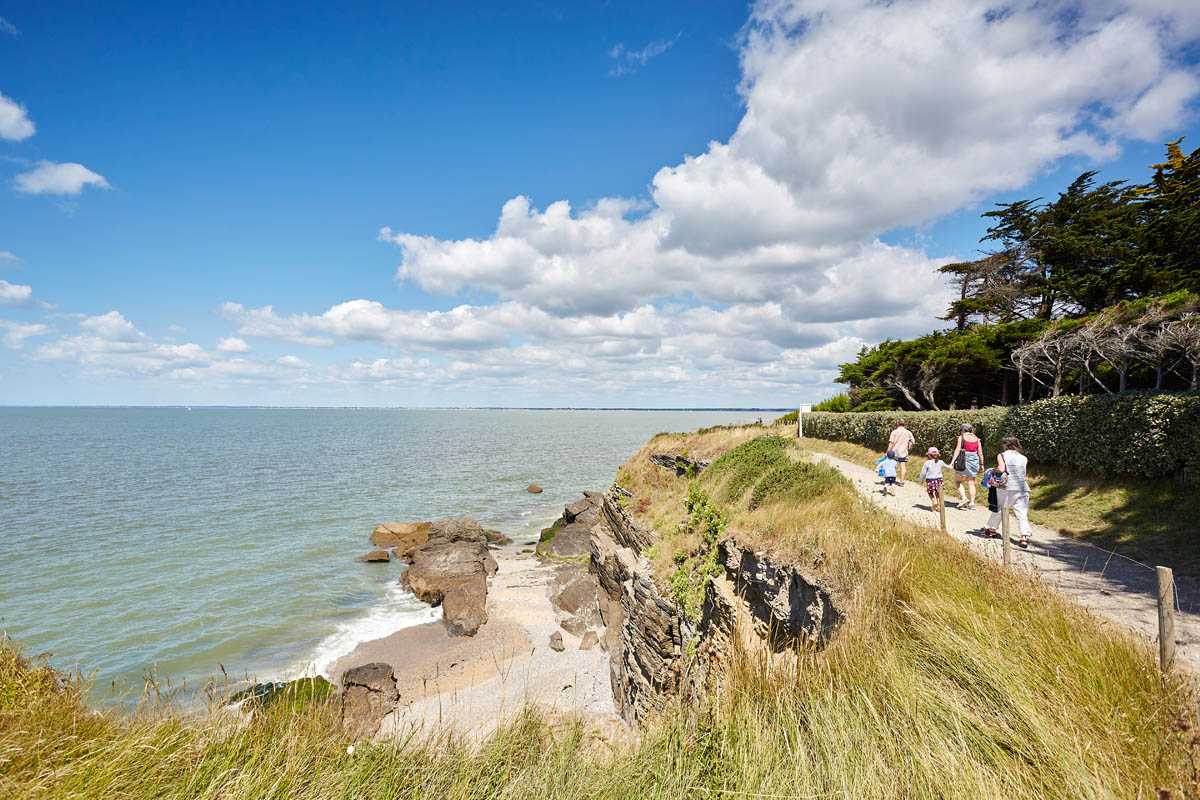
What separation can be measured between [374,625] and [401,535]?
30.5 feet

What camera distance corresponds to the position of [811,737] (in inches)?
145

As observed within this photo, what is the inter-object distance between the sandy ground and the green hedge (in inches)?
512

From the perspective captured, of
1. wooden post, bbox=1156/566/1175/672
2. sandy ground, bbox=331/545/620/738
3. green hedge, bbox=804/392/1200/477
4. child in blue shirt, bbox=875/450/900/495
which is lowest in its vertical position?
sandy ground, bbox=331/545/620/738

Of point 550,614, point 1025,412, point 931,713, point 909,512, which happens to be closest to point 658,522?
A: point 550,614

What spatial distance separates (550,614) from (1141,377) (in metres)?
24.4

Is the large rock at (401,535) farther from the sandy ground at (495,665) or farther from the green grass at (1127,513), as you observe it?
the green grass at (1127,513)

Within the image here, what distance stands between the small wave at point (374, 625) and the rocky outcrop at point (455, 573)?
0.56 m

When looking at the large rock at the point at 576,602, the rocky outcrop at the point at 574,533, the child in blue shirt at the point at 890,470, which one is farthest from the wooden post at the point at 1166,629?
the rocky outcrop at the point at 574,533

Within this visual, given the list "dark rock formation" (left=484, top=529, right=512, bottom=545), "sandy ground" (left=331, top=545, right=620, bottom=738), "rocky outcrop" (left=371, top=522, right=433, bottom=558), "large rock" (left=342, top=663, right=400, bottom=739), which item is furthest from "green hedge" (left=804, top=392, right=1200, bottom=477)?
"rocky outcrop" (left=371, top=522, right=433, bottom=558)

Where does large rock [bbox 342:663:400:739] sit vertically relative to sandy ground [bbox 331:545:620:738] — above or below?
above

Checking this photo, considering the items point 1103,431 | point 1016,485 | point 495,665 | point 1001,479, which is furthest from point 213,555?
point 1103,431

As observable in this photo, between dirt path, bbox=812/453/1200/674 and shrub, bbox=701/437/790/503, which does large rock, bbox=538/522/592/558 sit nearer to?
shrub, bbox=701/437/790/503

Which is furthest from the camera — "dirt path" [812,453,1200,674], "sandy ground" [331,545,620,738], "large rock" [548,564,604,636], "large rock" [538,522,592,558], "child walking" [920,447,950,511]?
"large rock" [538,522,592,558]

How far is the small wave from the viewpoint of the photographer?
1435cm
